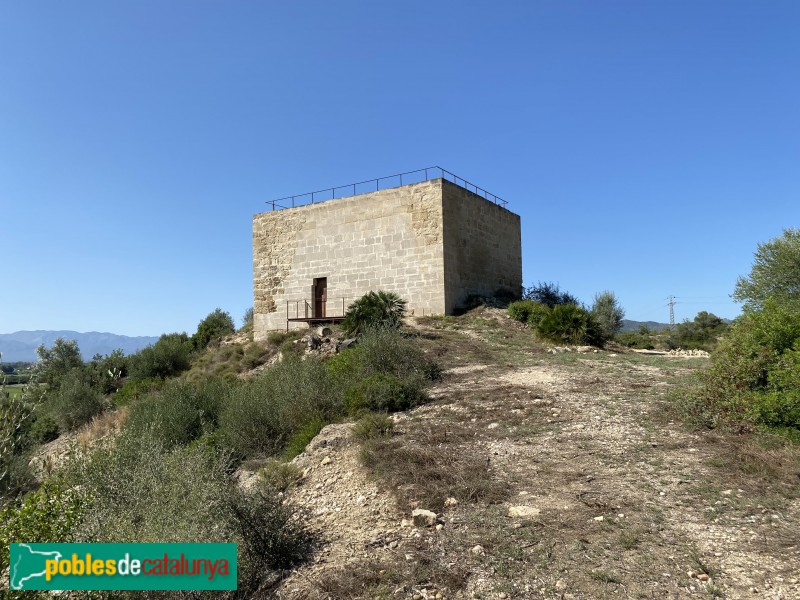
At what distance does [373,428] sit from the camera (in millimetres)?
7125

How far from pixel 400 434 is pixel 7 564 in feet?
14.3

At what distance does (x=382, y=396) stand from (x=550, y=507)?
4361mm

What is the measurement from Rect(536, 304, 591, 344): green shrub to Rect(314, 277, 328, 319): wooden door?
378 inches

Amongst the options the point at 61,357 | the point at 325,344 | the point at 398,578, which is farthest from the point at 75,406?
the point at 398,578

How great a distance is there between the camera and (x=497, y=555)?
12.4 feet

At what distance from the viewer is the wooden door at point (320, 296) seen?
73.4 ft

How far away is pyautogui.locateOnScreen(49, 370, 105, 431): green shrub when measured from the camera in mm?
15867

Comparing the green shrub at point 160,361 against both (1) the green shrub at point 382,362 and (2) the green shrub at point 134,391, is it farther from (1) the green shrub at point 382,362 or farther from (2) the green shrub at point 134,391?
(1) the green shrub at point 382,362

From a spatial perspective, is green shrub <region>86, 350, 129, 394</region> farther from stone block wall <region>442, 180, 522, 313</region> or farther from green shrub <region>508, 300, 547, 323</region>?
green shrub <region>508, 300, 547, 323</region>

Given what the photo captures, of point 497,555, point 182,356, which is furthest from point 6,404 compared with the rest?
point 182,356

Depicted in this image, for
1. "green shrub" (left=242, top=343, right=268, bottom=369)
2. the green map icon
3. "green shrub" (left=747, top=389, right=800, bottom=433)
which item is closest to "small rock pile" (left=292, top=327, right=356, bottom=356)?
"green shrub" (left=242, top=343, right=268, bottom=369)

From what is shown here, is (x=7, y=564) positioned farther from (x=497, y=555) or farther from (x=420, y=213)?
(x=420, y=213)

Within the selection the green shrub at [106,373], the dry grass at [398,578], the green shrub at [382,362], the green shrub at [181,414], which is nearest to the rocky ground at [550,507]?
the dry grass at [398,578]

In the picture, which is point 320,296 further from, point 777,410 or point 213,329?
point 777,410
